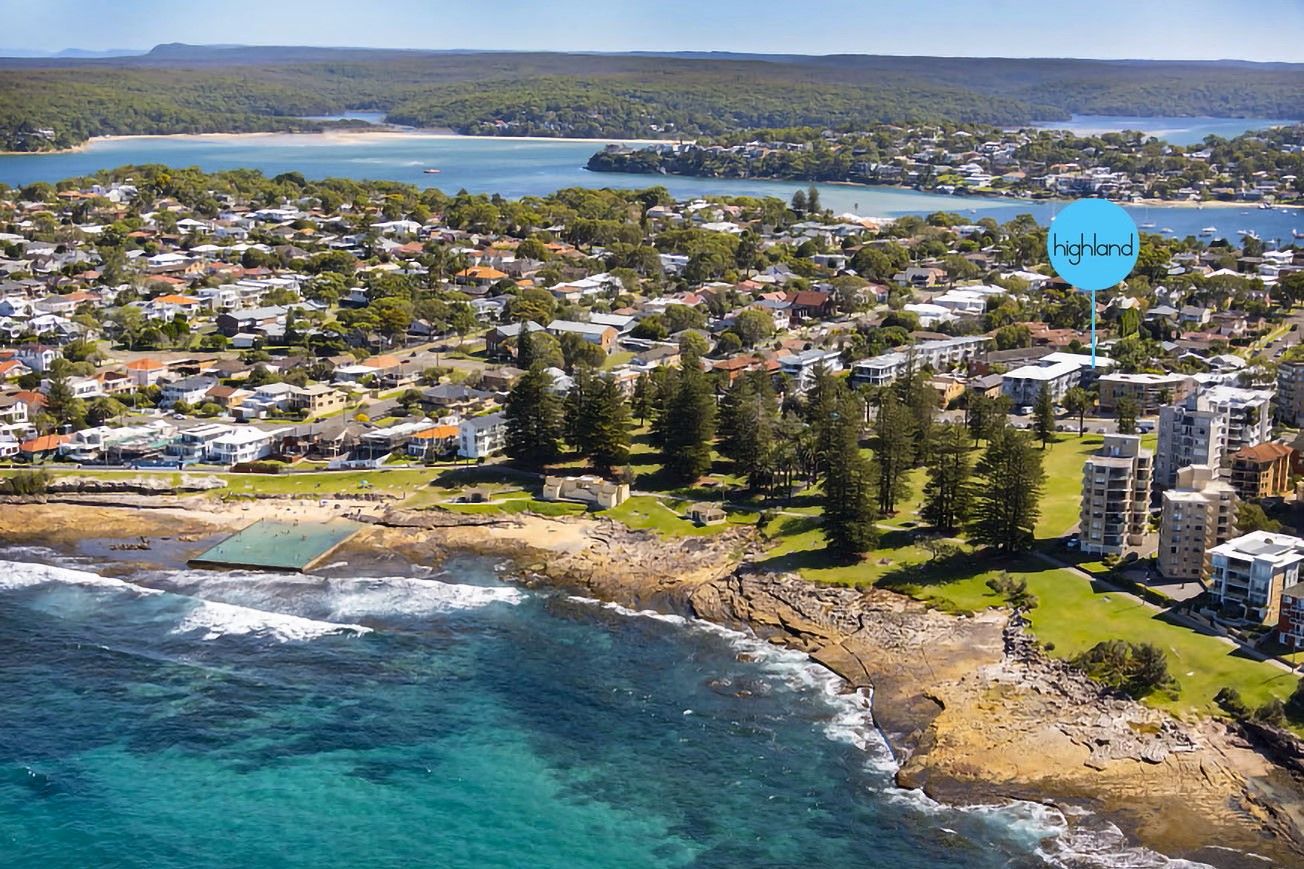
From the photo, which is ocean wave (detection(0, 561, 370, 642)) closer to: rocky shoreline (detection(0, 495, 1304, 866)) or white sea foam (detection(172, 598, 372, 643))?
white sea foam (detection(172, 598, 372, 643))

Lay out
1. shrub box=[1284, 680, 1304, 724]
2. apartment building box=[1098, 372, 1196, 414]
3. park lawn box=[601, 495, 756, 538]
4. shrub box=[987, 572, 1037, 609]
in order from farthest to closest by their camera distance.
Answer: apartment building box=[1098, 372, 1196, 414]
park lawn box=[601, 495, 756, 538]
shrub box=[987, 572, 1037, 609]
shrub box=[1284, 680, 1304, 724]

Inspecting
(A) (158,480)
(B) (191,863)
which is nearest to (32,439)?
(A) (158,480)

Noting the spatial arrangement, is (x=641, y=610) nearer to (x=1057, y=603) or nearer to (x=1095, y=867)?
(x=1057, y=603)

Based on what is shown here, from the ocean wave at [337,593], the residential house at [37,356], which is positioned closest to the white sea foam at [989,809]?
the ocean wave at [337,593]

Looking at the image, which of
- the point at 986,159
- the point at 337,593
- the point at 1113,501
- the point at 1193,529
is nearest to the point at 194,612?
the point at 337,593

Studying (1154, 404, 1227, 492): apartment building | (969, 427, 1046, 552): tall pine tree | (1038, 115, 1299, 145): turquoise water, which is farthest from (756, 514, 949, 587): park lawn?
(1038, 115, 1299, 145): turquoise water

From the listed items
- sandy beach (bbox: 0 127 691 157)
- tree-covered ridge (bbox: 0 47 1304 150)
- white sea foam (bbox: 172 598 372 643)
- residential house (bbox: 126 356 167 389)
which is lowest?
white sea foam (bbox: 172 598 372 643)
